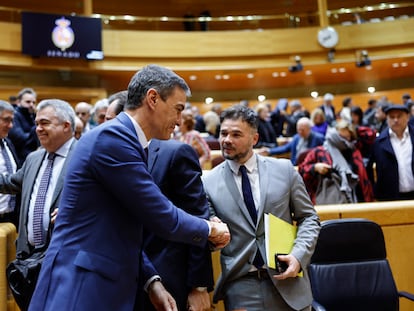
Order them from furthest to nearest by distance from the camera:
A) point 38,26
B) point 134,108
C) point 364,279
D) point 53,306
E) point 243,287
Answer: point 38,26
point 364,279
point 243,287
point 134,108
point 53,306

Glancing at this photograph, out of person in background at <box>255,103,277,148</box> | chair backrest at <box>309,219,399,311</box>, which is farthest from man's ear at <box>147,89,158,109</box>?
person in background at <box>255,103,277,148</box>

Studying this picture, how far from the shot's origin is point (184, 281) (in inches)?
65.1

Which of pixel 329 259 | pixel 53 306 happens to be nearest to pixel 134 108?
pixel 53 306

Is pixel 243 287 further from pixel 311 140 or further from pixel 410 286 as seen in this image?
pixel 311 140

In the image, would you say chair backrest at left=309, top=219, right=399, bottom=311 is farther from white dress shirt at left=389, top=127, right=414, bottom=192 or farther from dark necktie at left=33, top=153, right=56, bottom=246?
white dress shirt at left=389, top=127, right=414, bottom=192

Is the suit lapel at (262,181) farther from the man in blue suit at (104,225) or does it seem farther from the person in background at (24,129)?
the person in background at (24,129)

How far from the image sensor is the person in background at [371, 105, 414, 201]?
385 cm

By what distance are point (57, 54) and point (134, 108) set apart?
32.4 ft

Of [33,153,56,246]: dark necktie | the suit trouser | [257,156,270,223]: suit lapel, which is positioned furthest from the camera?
[33,153,56,246]: dark necktie

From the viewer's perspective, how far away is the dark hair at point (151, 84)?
1.48 meters

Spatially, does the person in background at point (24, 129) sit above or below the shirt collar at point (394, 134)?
above

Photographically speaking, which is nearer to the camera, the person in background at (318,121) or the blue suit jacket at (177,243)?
the blue suit jacket at (177,243)

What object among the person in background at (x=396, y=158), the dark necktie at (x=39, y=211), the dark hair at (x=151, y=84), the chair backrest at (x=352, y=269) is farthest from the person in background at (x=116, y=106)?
the person in background at (x=396, y=158)

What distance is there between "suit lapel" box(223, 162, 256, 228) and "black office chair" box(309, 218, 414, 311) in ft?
2.37
